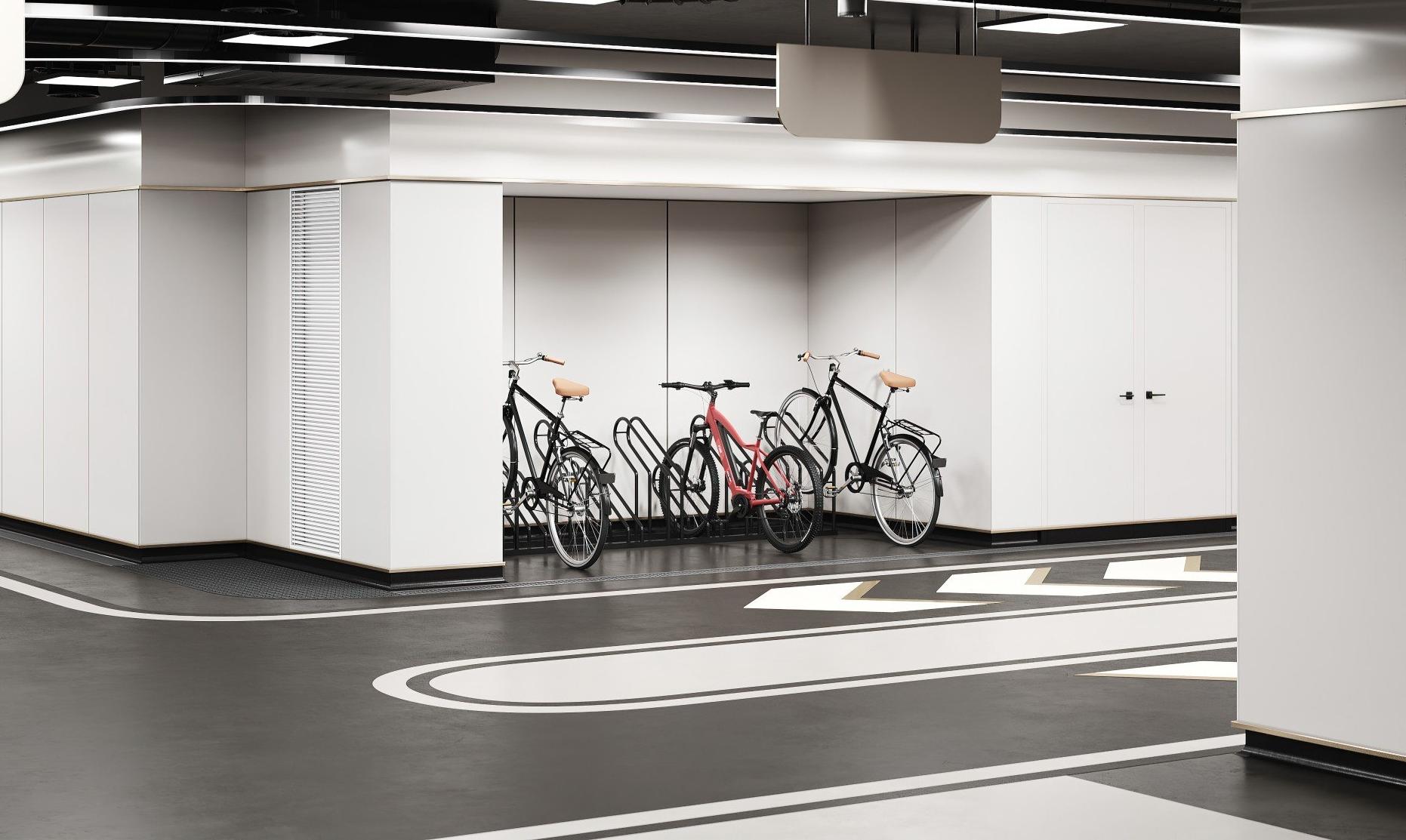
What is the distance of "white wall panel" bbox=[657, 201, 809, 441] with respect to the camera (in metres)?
11.8

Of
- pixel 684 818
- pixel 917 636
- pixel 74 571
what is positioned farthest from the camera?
pixel 74 571

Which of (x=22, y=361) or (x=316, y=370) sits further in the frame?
(x=22, y=361)

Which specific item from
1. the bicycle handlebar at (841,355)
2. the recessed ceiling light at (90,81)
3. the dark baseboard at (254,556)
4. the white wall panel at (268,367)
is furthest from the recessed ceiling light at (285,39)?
the bicycle handlebar at (841,355)

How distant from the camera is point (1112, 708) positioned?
20.8 ft

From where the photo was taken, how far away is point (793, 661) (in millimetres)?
7258

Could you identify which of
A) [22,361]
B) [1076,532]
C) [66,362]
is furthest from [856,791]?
[22,361]

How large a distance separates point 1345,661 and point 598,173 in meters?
5.28

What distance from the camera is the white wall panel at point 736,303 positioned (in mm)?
11820

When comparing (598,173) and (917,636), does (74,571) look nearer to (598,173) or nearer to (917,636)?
(598,173)

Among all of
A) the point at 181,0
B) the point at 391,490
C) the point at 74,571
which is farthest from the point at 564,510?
the point at 181,0

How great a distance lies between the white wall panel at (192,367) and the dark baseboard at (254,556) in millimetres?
74

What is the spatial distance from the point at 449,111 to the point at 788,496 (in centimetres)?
319

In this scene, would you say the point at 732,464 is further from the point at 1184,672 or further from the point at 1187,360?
the point at 1184,672

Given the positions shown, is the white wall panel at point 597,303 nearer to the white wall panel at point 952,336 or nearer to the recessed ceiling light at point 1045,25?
the white wall panel at point 952,336
